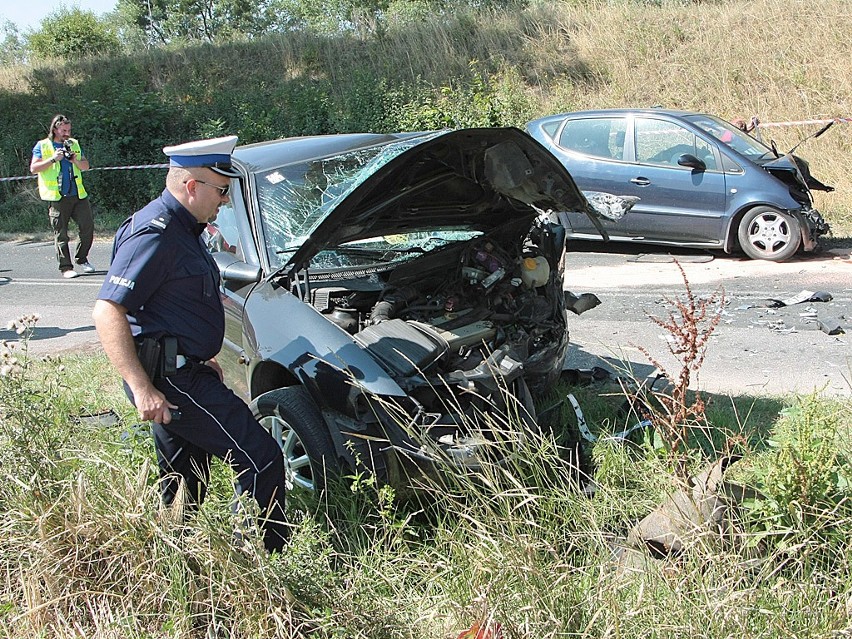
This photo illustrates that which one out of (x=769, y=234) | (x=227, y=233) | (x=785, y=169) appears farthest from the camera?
(x=785, y=169)

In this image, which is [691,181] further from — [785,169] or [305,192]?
[305,192]

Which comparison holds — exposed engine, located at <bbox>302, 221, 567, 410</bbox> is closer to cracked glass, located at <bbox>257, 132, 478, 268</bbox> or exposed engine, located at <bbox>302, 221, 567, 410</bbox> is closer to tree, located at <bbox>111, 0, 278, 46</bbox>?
cracked glass, located at <bbox>257, 132, 478, 268</bbox>

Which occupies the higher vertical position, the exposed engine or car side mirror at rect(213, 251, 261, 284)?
car side mirror at rect(213, 251, 261, 284)

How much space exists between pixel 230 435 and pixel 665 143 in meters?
8.23

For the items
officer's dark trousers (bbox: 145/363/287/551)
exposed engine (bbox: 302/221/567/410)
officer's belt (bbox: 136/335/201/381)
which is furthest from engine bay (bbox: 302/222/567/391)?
officer's belt (bbox: 136/335/201/381)

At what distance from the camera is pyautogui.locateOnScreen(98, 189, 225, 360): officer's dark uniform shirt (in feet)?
10.3

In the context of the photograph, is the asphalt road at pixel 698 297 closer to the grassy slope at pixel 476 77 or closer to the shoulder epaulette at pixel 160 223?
the shoulder epaulette at pixel 160 223

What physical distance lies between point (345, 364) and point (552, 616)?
153cm

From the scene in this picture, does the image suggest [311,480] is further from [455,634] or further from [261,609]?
[455,634]

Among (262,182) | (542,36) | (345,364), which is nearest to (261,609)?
(345,364)

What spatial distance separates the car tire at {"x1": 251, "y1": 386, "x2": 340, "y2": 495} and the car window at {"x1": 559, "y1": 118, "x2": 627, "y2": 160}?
7.57m

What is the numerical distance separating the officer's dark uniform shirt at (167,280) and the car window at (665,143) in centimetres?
788

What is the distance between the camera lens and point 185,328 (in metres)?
3.32

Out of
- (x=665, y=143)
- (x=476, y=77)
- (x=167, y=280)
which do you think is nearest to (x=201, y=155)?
(x=167, y=280)
